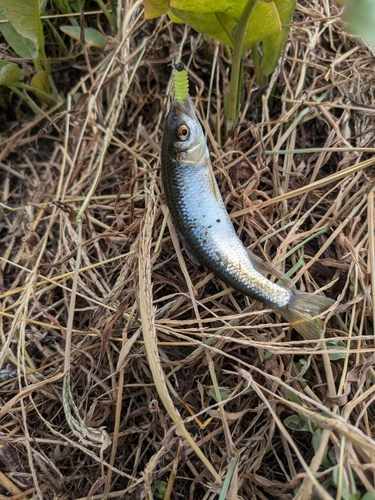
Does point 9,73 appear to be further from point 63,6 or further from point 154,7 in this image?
point 154,7

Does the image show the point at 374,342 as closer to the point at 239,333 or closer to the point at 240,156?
the point at 239,333

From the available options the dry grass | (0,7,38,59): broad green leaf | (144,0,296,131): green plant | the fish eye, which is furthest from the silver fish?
(0,7,38,59): broad green leaf

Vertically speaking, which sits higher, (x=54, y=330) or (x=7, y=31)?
(x=7, y=31)

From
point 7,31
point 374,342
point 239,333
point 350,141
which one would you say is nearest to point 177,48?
point 7,31

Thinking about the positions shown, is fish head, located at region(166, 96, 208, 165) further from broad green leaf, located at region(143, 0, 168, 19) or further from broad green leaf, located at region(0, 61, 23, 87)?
broad green leaf, located at region(0, 61, 23, 87)

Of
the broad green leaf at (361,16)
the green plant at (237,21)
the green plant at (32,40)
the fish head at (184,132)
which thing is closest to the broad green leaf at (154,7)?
the green plant at (237,21)

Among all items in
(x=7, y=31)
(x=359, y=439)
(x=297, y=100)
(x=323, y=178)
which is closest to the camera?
(x=359, y=439)

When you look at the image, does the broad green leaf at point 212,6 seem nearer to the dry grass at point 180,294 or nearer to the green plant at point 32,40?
the dry grass at point 180,294
